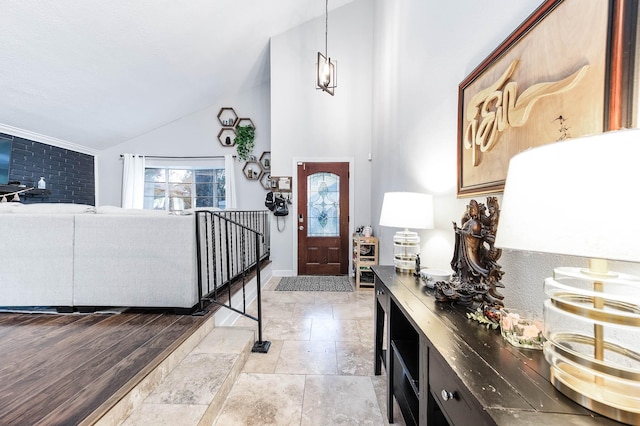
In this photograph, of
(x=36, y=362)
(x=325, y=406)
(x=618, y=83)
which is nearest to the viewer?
(x=618, y=83)

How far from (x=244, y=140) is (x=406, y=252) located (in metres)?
4.43

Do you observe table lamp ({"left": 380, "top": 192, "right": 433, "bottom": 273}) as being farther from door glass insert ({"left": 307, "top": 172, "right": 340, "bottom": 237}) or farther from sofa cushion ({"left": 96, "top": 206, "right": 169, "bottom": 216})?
door glass insert ({"left": 307, "top": 172, "right": 340, "bottom": 237})

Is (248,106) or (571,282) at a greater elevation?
(248,106)

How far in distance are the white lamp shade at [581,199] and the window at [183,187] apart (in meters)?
5.62

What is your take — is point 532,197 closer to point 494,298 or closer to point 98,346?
point 494,298

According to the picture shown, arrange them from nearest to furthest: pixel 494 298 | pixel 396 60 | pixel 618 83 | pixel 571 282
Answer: pixel 618 83 < pixel 571 282 < pixel 494 298 < pixel 396 60

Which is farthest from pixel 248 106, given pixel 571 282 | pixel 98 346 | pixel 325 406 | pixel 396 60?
pixel 571 282

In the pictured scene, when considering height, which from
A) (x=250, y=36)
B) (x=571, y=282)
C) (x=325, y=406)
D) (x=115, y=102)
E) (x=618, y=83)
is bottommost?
(x=325, y=406)

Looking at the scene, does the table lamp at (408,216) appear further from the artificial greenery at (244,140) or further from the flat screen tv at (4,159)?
the flat screen tv at (4,159)

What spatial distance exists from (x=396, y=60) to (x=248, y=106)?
3505 millimetres

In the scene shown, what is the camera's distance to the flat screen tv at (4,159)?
11.9 feet

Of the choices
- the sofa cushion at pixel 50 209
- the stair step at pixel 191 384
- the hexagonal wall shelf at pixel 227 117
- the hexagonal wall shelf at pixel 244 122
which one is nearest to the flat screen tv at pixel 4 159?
the sofa cushion at pixel 50 209

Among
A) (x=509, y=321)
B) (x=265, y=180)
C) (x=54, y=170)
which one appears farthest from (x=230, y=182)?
(x=509, y=321)

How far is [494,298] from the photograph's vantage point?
3.32 ft
